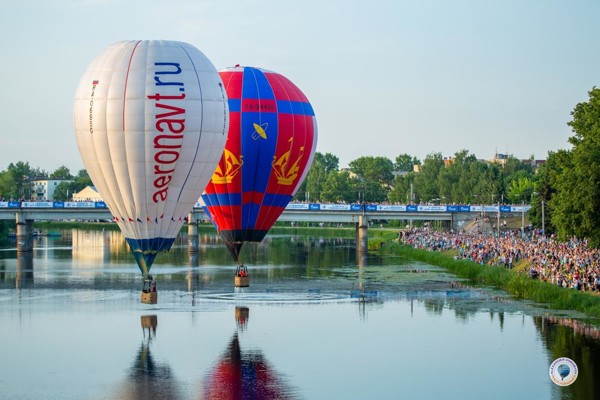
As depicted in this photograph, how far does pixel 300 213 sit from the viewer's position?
116312mm

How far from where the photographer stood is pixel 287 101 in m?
55.6

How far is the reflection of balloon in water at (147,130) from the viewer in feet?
151

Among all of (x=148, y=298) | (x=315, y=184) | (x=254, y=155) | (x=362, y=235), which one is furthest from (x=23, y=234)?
(x=315, y=184)

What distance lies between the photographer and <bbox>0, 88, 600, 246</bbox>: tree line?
6106 cm

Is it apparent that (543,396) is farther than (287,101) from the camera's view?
No

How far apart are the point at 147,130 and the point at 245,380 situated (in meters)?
11.7

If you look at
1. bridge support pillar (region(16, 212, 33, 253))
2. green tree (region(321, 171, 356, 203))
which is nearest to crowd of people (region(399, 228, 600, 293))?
bridge support pillar (region(16, 212, 33, 253))

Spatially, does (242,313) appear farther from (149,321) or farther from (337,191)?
(337,191)

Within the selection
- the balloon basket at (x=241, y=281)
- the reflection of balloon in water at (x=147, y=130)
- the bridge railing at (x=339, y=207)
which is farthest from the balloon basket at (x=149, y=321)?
the bridge railing at (x=339, y=207)

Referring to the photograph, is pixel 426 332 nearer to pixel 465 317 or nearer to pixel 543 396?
pixel 465 317

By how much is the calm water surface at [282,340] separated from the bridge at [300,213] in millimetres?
36529

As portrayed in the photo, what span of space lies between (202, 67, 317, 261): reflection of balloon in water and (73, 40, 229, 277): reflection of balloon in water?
20.8 ft

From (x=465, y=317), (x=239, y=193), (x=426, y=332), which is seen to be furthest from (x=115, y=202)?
(x=465, y=317)

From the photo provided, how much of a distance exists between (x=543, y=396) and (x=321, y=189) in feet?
504
